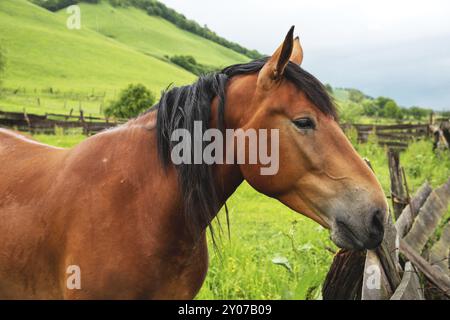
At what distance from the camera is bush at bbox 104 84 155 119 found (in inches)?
1235

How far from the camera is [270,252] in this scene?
544cm

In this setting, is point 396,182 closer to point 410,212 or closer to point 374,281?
point 410,212

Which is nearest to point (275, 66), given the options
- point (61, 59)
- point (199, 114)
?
point (199, 114)

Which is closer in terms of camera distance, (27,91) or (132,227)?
(132,227)

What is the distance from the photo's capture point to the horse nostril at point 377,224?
6.18ft

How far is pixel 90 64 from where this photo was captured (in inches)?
2586

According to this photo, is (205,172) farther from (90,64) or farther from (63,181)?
(90,64)

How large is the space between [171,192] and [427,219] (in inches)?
105

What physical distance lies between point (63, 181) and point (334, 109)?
5.29 ft

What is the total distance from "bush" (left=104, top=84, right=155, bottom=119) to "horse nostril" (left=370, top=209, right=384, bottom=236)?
30019 millimetres

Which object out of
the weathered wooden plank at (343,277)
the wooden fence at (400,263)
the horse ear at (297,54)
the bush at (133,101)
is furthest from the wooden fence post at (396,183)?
the bush at (133,101)

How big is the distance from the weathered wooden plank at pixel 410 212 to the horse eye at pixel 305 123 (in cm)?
173

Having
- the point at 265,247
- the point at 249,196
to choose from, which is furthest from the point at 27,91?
the point at 265,247

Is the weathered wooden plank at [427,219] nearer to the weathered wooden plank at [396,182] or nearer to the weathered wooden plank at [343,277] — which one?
the weathered wooden plank at [396,182]
